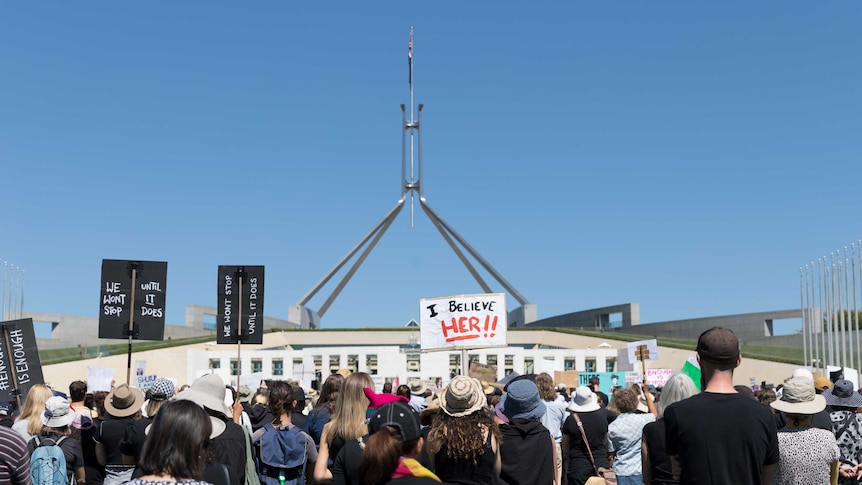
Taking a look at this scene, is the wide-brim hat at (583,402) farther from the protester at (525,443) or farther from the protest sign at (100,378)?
the protest sign at (100,378)

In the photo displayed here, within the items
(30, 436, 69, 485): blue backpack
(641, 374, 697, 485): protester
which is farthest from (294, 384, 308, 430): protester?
(641, 374, 697, 485): protester

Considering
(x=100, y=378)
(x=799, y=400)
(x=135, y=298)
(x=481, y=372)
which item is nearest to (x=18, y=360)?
(x=135, y=298)

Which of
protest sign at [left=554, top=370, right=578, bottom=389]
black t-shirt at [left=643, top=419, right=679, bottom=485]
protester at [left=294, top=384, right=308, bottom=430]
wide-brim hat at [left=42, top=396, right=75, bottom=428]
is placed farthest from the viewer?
protest sign at [left=554, top=370, right=578, bottom=389]

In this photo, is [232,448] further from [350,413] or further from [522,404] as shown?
[522,404]

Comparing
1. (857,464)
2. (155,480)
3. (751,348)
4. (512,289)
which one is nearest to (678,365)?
(751,348)

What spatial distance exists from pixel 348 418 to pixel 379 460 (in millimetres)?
1790

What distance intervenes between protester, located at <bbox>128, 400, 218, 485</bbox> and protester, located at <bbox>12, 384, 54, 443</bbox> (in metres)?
3.64

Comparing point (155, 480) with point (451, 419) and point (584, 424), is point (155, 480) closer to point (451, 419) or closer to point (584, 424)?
point (451, 419)

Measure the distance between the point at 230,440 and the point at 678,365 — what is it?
3573 centimetres

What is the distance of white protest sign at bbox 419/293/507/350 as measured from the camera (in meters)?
15.6

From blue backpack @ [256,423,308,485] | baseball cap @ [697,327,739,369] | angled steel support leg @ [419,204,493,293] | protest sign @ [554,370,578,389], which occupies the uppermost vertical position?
angled steel support leg @ [419,204,493,293]

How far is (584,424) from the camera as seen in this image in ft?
24.0

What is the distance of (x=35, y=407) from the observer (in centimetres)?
641

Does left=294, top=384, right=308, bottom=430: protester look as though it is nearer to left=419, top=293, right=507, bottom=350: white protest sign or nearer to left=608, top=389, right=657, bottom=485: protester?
left=608, top=389, right=657, bottom=485: protester
